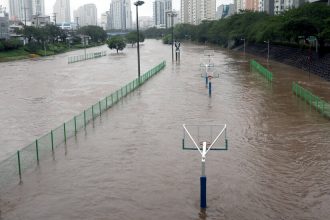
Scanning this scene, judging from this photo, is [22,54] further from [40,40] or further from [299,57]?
[299,57]

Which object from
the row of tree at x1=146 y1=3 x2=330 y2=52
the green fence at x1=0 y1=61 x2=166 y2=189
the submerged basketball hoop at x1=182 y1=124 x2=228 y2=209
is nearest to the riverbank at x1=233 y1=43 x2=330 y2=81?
the row of tree at x1=146 y1=3 x2=330 y2=52

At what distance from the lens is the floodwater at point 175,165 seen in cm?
1606

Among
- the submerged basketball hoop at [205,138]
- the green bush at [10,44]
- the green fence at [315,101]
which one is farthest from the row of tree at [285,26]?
the green bush at [10,44]

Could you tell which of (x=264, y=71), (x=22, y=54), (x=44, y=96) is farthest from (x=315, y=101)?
(x=22, y=54)

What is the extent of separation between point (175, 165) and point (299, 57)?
50799 mm

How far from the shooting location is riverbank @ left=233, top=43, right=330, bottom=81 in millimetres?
54281

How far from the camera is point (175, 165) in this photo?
20.6 m

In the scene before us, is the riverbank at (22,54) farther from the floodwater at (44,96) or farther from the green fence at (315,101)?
the green fence at (315,101)

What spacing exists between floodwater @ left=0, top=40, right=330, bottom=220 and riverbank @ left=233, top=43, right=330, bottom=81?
55.2 feet

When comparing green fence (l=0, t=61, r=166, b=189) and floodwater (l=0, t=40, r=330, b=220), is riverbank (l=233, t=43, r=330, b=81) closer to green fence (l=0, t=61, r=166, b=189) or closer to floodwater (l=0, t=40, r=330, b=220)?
floodwater (l=0, t=40, r=330, b=220)

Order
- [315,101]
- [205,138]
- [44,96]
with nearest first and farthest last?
[205,138]
[315,101]
[44,96]

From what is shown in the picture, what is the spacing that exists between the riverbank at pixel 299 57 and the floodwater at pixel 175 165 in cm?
1682

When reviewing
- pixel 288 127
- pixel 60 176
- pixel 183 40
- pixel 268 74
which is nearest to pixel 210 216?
pixel 60 176

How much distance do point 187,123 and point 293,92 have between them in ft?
52.1
